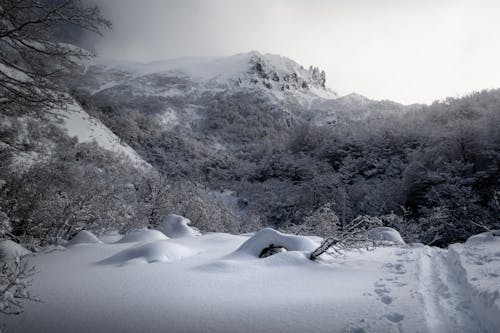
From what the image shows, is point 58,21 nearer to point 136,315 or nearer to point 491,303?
point 136,315

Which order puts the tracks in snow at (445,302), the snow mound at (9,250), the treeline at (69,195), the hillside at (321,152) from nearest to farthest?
the tracks in snow at (445,302), the snow mound at (9,250), the treeline at (69,195), the hillside at (321,152)

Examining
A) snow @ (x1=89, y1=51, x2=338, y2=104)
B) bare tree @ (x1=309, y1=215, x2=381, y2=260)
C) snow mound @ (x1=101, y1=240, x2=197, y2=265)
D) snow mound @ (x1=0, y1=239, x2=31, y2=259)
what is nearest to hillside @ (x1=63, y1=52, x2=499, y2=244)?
snow mound @ (x1=0, y1=239, x2=31, y2=259)

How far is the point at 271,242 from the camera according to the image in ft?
21.9

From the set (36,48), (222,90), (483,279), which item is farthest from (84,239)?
(222,90)

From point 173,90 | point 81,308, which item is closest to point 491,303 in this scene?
point 81,308

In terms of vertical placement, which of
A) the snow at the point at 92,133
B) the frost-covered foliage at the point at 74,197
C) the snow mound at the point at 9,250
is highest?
the snow at the point at 92,133

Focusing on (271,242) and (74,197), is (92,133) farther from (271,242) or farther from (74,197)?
(271,242)

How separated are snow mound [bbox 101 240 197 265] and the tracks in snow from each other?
13.6 feet

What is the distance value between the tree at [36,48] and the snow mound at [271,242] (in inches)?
190

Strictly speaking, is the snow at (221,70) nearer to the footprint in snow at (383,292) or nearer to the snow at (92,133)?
the snow at (92,133)

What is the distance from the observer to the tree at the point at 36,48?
5.61 meters

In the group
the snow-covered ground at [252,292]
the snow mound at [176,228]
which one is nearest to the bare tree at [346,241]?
the snow-covered ground at [252,292]

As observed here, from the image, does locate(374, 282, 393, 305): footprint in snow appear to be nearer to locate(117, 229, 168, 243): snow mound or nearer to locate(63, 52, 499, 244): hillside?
locate(117, 229, 168, 243): snow mound

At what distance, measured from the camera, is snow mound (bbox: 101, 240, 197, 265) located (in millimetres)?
5516
